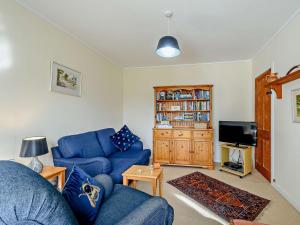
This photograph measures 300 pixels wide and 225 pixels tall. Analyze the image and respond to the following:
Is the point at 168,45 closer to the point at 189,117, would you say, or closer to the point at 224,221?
the point at 224,221

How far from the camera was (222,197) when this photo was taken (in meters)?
2.57

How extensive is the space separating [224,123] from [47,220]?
3717mm

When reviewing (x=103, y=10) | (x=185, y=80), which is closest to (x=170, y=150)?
(x=185, y=80)

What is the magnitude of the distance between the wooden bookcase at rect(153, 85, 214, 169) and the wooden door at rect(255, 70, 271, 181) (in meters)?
0.91

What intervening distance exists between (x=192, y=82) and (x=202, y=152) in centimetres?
169

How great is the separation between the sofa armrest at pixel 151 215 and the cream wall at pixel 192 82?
10.9ft

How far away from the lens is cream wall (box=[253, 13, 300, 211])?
2.29m

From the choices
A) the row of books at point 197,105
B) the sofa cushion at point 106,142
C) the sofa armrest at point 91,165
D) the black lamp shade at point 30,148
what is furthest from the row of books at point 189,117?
the black lamp shade at point 30,148

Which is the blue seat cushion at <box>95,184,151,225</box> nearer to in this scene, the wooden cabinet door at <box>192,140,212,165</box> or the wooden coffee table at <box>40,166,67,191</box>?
the wooden coffee table at <box>40,166,67,191</box>

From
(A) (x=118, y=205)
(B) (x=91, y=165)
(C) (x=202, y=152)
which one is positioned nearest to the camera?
(A) (x=118, y=205)

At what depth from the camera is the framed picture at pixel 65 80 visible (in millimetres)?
2595

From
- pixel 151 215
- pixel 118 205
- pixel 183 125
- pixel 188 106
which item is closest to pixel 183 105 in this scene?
pixel 188 106

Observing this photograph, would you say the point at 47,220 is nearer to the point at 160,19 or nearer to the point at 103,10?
the point at 103,10

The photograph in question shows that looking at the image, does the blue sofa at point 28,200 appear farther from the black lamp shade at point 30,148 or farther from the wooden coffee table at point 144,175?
the wooden coffee table at point 144,175
